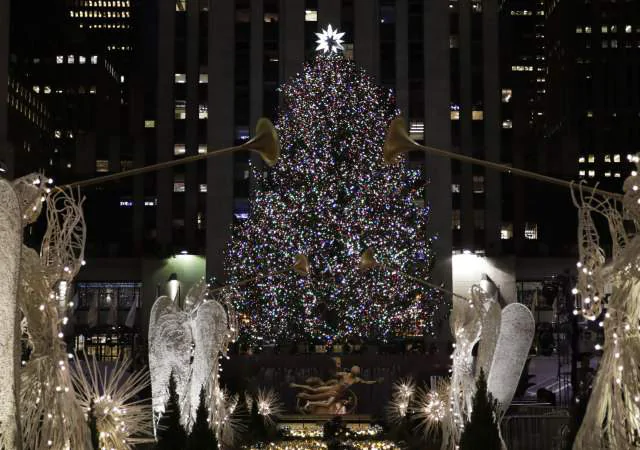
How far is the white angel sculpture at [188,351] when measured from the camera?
60.6 feet

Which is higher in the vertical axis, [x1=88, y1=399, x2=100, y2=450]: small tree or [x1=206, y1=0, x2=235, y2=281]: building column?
[x1=206, y1=0, x2=235, y2=281]: building column

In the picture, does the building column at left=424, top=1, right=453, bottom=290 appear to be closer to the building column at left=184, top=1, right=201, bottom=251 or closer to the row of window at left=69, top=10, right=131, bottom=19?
the building column at left=184, top=1, right=201, bottom=251

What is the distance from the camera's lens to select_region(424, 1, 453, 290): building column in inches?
2184

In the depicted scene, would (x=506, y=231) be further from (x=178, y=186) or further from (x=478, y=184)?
(x=178, y=186)

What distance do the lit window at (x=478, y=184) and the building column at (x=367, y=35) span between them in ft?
28.8

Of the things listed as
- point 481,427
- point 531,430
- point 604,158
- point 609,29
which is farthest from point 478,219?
point 609,29

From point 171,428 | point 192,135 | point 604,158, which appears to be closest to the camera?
point 171,428

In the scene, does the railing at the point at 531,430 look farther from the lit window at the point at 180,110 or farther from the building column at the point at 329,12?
the lit window at the point at 180,110

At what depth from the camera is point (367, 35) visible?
5678 cm

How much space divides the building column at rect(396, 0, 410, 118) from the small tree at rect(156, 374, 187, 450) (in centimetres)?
4089

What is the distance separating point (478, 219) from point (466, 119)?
579 cm

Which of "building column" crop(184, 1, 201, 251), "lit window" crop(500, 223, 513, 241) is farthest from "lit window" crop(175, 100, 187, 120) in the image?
"lit window" crop(500, 223, 513, 241)

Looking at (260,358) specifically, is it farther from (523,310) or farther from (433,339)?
(523,310)

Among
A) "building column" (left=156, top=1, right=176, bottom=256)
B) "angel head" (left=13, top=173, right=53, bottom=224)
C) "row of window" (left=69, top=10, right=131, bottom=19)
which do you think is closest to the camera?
"angel head" (left=13, top=173, right=53, bottom=224)
